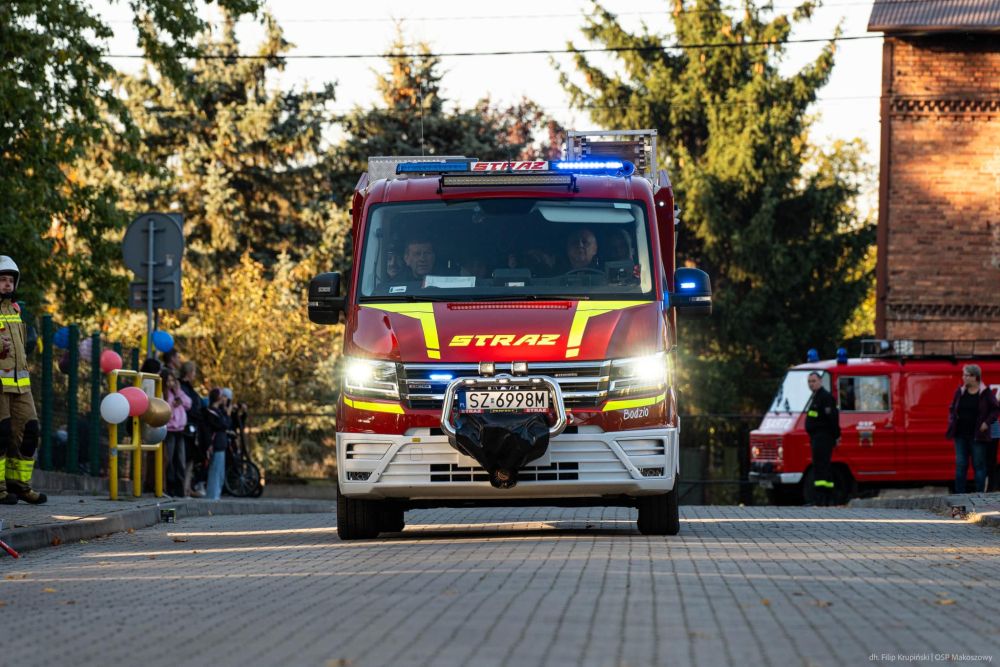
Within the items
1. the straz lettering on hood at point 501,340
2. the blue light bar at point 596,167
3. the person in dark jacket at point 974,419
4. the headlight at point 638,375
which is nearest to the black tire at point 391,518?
the straz lettering on hood at point 501,340

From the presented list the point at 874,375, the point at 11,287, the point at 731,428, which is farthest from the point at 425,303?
the point at 731,428

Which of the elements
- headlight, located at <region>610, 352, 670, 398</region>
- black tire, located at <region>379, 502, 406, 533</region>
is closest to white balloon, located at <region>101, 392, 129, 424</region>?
black tire, located at <region>379, 502, 406, 533</region>

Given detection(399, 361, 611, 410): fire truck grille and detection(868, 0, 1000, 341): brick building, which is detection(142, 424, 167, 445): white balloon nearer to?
detection(399, 361, 611, 410): fire truck grille

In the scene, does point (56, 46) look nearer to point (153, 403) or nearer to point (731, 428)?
point (153, 403)

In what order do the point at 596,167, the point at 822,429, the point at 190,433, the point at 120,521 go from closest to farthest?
the point at 596,167
the point at 120,521
the point at 190,433
the point at 822,429

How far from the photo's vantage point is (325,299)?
1393 cm

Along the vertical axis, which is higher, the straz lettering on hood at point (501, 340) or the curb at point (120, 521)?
the straz lettering on hood at point (501, 340)

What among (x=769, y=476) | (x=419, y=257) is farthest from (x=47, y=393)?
(x=769, y=476)

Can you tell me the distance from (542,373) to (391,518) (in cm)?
271

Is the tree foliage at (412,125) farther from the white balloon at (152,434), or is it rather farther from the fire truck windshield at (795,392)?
the white balloon at (152,434)

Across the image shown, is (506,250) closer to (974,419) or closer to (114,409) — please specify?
(114,409)

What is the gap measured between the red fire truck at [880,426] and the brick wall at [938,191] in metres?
6.97

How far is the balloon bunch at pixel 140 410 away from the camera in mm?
18359

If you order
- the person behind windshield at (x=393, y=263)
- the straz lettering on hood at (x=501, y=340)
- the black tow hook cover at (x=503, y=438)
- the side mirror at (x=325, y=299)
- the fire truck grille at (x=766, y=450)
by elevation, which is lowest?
the fire truck grille at (x=766, y=450)
